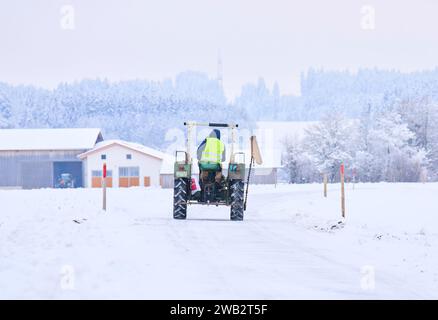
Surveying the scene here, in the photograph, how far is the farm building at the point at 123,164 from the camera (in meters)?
66.1

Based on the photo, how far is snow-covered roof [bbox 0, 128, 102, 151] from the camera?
6888 cm

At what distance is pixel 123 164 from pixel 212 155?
49.5 metres

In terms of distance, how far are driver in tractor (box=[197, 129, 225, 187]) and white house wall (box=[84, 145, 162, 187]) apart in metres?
48.7

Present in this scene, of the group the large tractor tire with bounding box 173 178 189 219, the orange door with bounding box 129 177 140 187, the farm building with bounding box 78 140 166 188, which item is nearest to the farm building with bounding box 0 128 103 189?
the farm building with bounding box 78 140 166 188

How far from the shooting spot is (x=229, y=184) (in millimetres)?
18031

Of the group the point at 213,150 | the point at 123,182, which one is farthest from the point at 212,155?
the point at 123,182

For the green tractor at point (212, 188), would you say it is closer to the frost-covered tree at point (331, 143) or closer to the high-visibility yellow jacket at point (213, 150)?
the high-visibility yellow jacket at point (213, 150)

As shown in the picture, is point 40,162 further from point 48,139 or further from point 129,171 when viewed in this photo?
point 129,171

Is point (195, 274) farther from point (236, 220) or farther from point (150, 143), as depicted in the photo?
point (150, 143)

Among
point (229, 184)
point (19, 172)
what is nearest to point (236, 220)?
point (229, 184)

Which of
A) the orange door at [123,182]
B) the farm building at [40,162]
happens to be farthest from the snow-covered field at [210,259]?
the farm building at [40,162]

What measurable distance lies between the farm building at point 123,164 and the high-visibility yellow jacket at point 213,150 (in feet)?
159

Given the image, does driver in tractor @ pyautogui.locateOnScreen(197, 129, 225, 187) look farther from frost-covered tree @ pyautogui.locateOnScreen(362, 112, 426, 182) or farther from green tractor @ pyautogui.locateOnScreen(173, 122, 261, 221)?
frost-covered tree @ pyautogui.locateOnScreen(362, 112, 426, 182)
